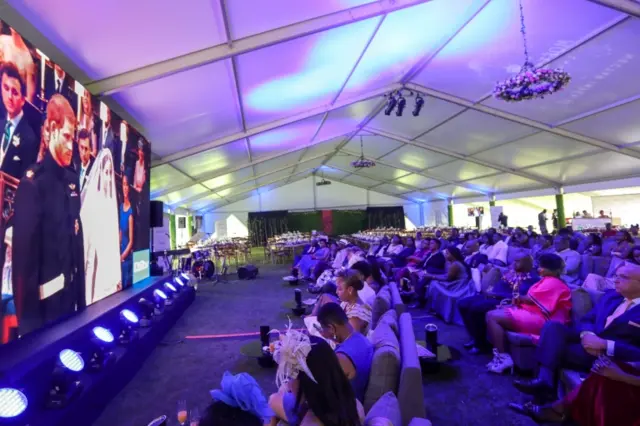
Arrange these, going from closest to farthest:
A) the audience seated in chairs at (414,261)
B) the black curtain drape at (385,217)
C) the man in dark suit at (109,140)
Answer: the man in dark suit at (109,140) < the audience seated in chairs at (414,261) < the black curtain drape at (385,217)

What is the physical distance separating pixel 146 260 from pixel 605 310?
18.9 ft

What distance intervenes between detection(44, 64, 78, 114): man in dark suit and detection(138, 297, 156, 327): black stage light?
2234 mm

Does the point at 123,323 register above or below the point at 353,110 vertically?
below

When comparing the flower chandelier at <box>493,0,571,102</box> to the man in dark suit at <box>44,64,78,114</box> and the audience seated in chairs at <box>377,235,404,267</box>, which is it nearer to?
the audience seated in chairs at <box>377,235,404,267</box>

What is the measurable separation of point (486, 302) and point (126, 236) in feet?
14.2

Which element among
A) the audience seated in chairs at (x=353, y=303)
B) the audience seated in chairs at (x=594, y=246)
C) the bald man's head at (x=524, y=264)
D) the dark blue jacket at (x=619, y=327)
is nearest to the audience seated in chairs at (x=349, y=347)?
the audience seated in chairs at (x=353, y=303)

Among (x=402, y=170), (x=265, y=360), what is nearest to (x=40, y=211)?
(x=265, y=360)

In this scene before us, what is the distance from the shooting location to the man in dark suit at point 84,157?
3.32m

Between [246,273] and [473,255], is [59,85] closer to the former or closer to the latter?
[473,255]

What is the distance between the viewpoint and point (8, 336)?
7.68ft

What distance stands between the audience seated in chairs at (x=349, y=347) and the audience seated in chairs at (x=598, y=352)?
4.12 feet

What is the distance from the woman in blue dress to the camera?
4555 millimetres

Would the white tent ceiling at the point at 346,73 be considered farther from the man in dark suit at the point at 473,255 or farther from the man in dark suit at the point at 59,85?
the man in dark suit at the point at 473,255

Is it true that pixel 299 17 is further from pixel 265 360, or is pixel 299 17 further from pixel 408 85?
pixel 408 85
